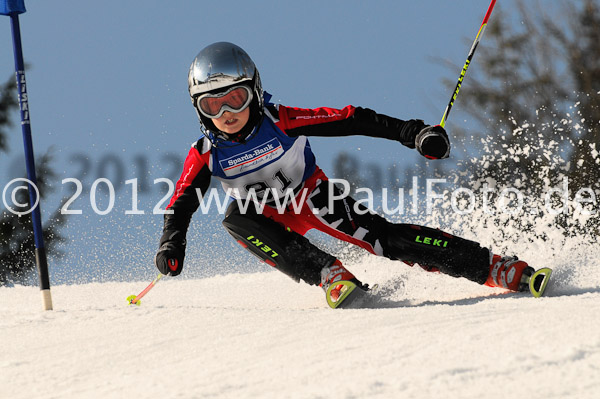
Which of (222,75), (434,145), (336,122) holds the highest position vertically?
(222,75)

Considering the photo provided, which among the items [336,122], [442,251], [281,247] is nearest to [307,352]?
[281,247]

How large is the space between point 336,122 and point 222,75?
0.76m

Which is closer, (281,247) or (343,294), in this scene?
(343,294)

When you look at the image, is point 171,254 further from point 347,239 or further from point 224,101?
point 347,239

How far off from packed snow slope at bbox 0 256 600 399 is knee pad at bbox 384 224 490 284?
76cm

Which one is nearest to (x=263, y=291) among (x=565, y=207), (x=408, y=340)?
(x=408, y=340)

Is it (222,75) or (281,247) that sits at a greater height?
(222,75)

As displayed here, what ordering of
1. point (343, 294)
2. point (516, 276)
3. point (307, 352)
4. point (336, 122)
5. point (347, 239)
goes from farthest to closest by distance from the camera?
point (347, 239) → point (336, 122) → point (516, 276) → point (343, 294) → point (307, 352)

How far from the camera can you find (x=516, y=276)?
394 centimetres

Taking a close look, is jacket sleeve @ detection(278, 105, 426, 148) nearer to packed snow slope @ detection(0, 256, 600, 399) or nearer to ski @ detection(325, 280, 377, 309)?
ski @ detection(325, 280, 377, 309)

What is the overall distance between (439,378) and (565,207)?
24.1 feet

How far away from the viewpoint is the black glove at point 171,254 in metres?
3.77

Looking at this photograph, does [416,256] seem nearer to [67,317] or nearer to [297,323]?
[297,323]

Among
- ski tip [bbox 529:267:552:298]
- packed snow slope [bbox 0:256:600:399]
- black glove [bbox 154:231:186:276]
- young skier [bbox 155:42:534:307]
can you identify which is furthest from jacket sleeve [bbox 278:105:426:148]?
packed snow slope [bbox 0:256:600:399]
